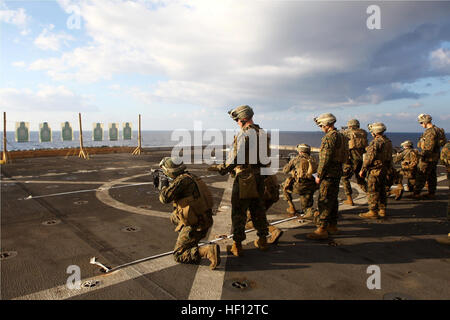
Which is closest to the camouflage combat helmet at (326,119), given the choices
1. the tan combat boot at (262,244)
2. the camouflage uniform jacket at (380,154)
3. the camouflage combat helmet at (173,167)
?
the camouflage uniform jacket at (380,154)

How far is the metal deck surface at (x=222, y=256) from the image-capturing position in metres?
3.51

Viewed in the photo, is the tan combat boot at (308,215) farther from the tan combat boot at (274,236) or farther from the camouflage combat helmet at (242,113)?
the camouflage combat helmet at (242,113)

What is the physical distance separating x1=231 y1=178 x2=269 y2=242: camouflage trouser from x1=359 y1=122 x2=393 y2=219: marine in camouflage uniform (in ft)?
11.5

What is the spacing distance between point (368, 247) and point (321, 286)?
1.94 metres

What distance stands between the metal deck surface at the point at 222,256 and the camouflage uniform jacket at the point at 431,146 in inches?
63.3

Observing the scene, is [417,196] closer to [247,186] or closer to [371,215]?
[371,215]

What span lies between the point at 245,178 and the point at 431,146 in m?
7.66

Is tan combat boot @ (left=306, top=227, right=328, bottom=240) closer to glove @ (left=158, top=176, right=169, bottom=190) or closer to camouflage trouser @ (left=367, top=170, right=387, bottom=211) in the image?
camouflage trouser @ (left=367, top=170, right=387, bottom=211)

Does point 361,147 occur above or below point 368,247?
above

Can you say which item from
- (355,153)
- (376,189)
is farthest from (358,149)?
(376,189)

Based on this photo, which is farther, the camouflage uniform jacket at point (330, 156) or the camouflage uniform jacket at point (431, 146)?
the camouflage uniform jacket at point (431, 146)
